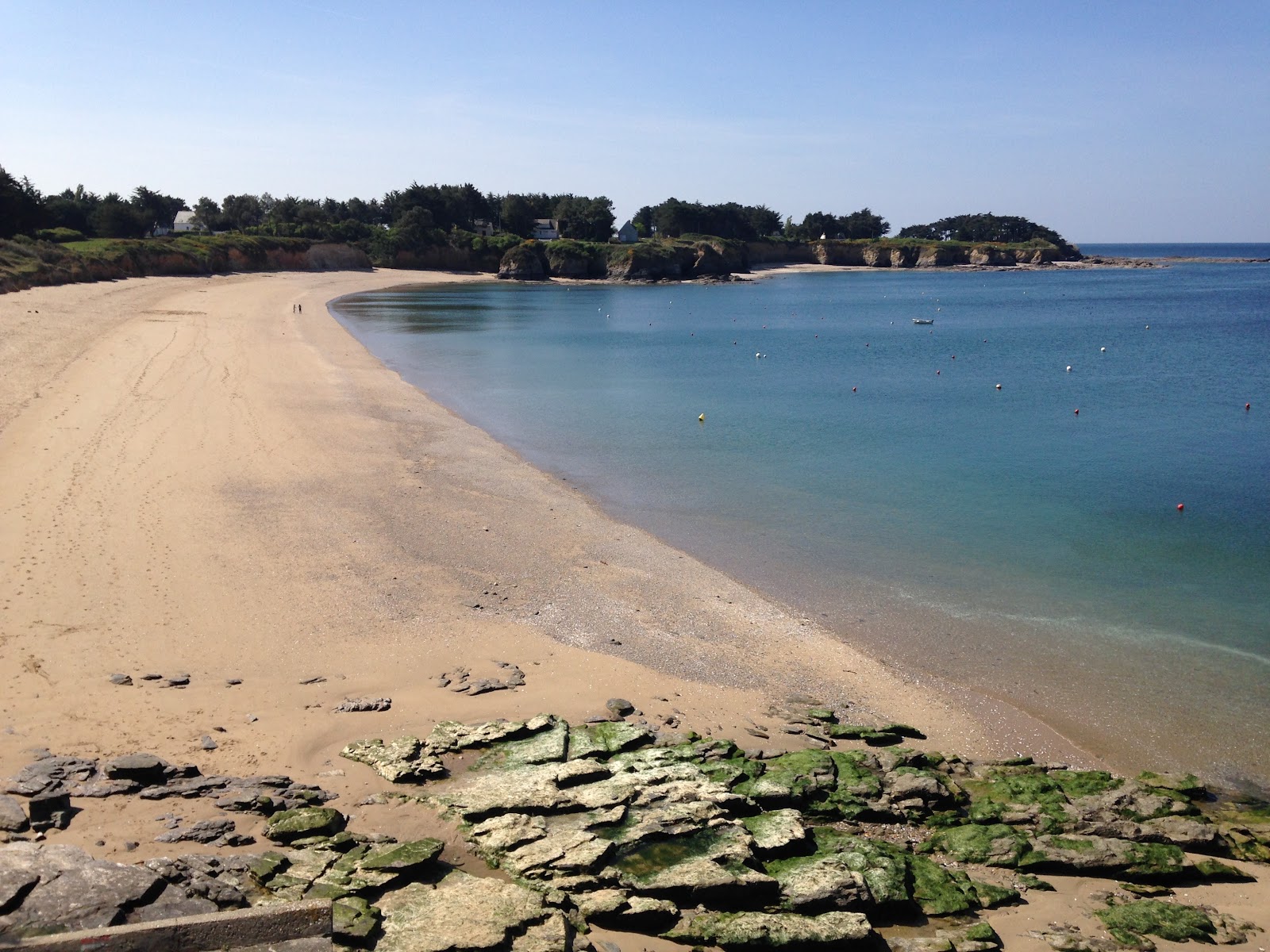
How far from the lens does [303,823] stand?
7500 mm

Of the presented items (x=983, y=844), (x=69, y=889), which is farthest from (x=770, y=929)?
(x=69, y=889)

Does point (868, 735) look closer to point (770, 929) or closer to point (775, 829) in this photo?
point (775, 829)

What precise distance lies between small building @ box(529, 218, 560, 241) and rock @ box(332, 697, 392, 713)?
120 m

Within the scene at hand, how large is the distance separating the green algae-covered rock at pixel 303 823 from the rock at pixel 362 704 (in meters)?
2.00

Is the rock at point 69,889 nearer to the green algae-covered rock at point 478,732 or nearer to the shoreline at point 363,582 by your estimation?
the shoreline at point 363,582

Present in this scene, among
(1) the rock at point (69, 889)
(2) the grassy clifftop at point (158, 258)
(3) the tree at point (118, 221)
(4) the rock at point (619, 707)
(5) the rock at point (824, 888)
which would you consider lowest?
(4) the rock at point (619, 707)

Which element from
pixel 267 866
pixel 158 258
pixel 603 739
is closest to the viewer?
pixel 267 866

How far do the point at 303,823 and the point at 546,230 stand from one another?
126 m

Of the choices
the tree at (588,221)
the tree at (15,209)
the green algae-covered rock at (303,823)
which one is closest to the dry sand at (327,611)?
the green algae-covered rock at (303,823)

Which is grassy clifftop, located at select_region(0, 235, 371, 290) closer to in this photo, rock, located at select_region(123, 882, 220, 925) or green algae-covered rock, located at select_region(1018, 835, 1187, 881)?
rock, located at select_region(123, 882, 220, 925)

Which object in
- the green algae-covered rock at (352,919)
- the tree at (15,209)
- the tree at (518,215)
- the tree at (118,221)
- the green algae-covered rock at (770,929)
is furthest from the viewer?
the tree at (518,215)

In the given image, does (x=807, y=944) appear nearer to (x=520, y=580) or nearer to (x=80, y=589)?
(x=520, y=580)

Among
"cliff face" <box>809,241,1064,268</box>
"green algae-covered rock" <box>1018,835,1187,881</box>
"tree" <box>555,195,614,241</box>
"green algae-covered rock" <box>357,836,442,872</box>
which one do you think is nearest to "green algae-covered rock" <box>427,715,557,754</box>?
"green algae-covered rock" <box>357,836,442,872</box>

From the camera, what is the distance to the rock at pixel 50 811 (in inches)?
283
